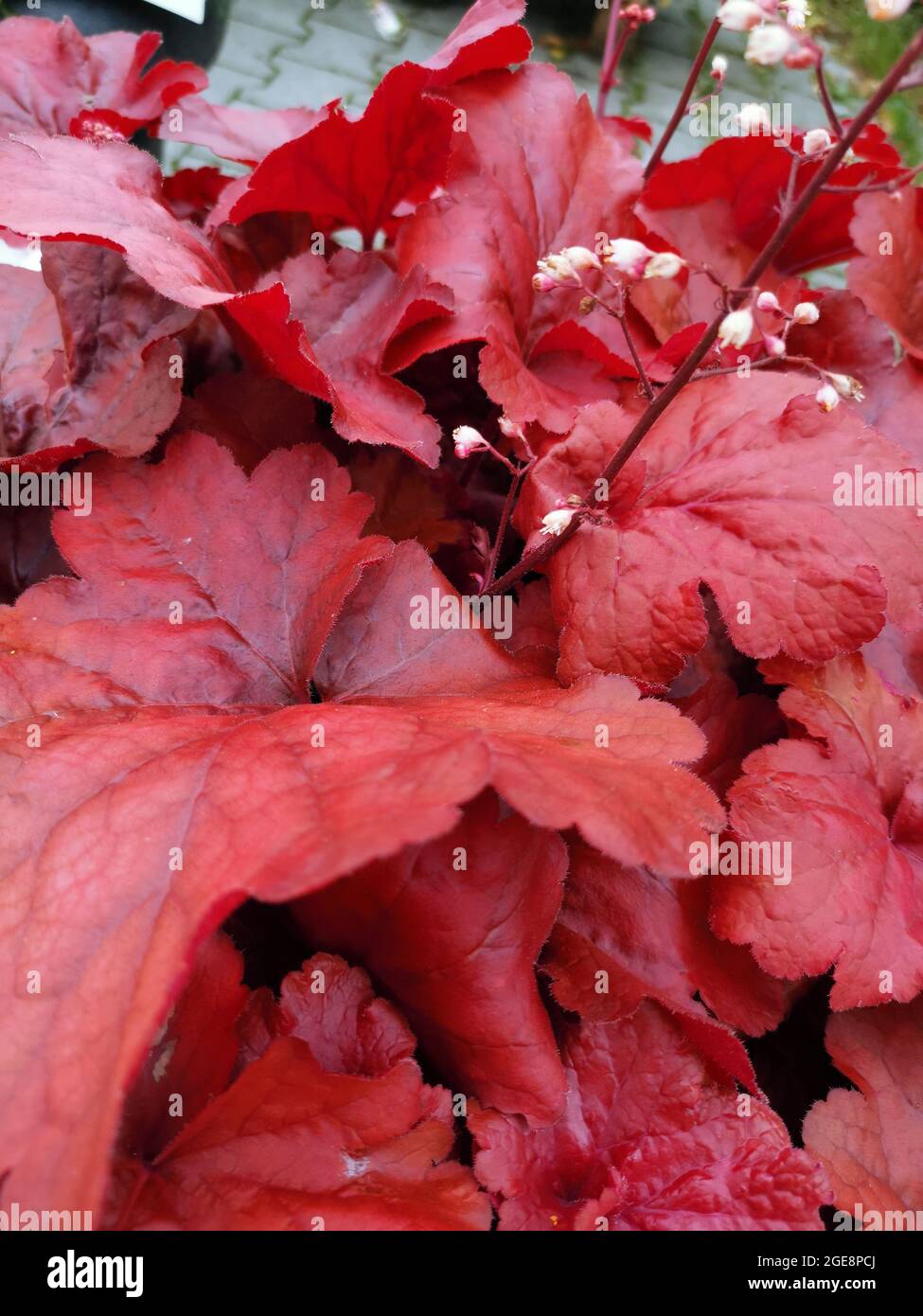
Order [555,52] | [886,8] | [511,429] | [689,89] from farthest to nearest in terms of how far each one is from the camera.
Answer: [555,52] < [689,89] < [511,429] < [886,8]

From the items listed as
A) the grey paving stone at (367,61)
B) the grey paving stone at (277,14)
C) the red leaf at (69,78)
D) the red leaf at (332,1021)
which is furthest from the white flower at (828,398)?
the grey paving stone at (277,14)

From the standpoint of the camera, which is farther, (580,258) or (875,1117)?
(875,1117)

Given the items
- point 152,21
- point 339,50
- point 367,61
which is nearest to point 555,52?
point 367,61

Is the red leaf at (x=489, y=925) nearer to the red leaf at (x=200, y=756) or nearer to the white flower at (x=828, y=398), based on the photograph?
the red leaf at (x=200, y=756)

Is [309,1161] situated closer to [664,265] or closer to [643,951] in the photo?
[643,951]

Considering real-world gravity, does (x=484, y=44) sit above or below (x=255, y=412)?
above

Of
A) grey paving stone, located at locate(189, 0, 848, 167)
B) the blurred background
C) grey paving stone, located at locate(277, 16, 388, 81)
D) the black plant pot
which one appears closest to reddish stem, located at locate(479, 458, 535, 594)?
the black plant pot

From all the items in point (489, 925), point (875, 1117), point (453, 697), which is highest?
point (453, 697)
